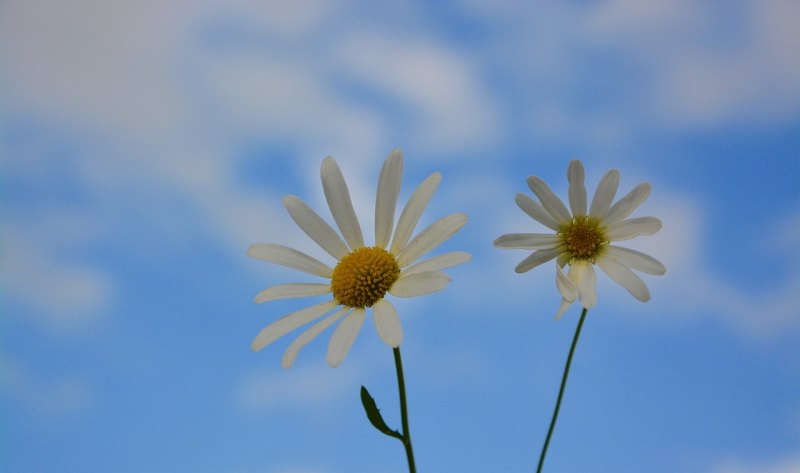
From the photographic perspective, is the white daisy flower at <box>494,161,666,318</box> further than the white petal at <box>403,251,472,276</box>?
Yes

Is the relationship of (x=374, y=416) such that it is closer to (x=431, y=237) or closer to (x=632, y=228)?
(x=431, y=237)

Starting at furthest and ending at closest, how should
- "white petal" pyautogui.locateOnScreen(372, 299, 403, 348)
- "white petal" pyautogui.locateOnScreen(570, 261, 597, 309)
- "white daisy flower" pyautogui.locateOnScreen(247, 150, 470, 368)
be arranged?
"white petal" pyautogui.locateOnScreen(570, 261, 597, 309) < "white daisy flower" pyautogui.locateOnScreen(247, 150, 470, 368) < "white petal" pyautogui.locateOnScreen(372, 299, 403, 348)

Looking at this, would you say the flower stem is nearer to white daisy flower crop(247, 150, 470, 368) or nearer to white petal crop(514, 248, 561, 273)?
white petal crop(514, 248, 561, 273)

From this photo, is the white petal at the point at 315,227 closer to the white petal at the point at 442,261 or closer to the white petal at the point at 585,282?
the white petal at the point at 442,261

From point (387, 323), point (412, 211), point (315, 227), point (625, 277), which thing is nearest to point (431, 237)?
point (412, 211)

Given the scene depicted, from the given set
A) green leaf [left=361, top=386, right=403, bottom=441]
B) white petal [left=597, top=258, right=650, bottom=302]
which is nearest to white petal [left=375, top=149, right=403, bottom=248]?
green leaf [left=361, top=386, right=403, bottom=441]

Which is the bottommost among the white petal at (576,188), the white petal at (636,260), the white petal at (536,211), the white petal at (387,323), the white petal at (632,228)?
the white petal at (387,323)

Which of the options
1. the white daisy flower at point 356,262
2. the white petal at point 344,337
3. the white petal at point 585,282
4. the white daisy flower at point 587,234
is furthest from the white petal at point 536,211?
the white petal at point 344,337
